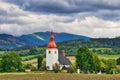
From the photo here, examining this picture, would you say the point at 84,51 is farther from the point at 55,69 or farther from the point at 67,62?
the point at 67,62

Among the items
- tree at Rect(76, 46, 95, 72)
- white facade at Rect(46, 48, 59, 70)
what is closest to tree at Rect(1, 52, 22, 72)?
white facade at Rect(46, 48, 59, 70)

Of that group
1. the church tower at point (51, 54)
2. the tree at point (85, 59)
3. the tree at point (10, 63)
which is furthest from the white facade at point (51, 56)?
the tree at point (85, 59)

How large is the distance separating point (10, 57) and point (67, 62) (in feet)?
91.7

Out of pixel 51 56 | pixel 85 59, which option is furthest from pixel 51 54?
pixel 85 59

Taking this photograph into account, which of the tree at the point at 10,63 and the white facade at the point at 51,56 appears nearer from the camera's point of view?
the tree at the point at 10,63

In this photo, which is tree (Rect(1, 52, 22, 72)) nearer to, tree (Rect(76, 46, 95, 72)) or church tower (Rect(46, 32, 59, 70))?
church tower (Rect(46, 32, 59, 70))

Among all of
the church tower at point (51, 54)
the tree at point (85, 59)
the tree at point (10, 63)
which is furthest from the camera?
the church tower at point (51, 54)

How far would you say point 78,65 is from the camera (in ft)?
409

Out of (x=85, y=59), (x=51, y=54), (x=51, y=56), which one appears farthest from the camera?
(x=51, y=54)

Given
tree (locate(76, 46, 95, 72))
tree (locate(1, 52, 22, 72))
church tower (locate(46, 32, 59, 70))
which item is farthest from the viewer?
church tower (locate(46, 32, 59, 70))

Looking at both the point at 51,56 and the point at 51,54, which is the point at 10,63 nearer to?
the point at 51,56

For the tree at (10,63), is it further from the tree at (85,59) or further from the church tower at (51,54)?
the tree at (85,59)

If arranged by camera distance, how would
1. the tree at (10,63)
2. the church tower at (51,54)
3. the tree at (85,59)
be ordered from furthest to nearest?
the church tower at (51,54) → the tree at (10,63) → the tree at (85,59)

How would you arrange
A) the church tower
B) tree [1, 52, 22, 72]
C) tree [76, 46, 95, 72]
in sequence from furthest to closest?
the church tower < tree [1, 52, 22, 72] < tree [76, 46, 95, 72]
